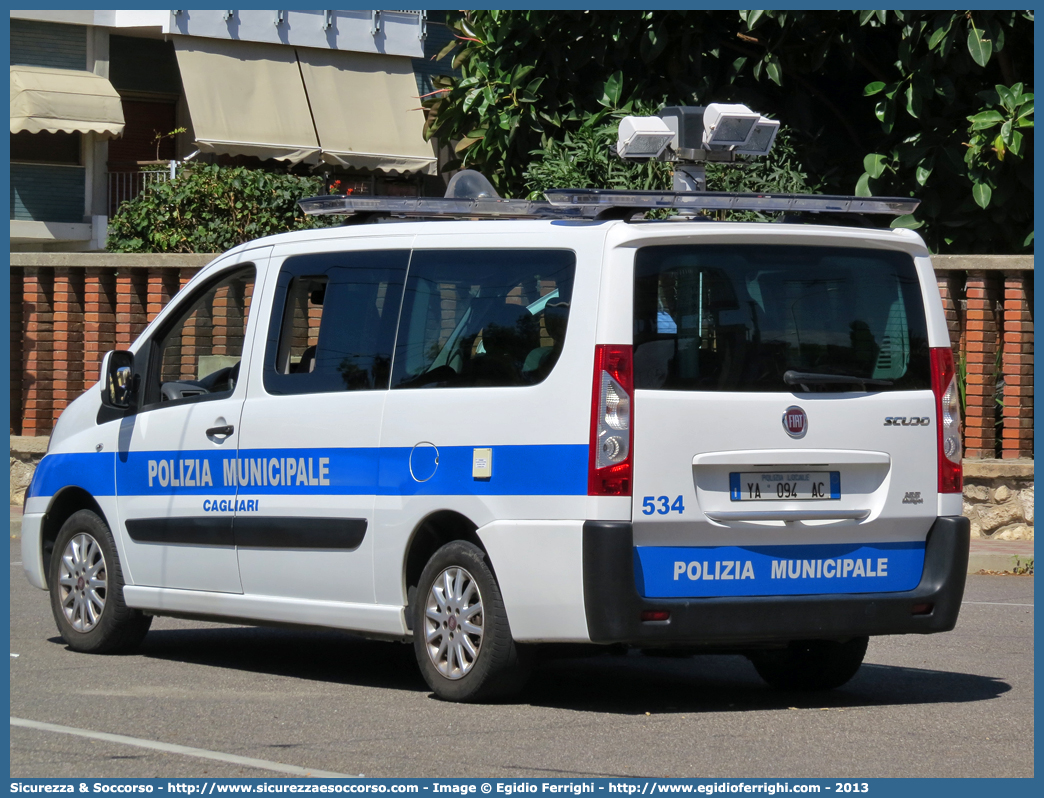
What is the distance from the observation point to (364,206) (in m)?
8.03

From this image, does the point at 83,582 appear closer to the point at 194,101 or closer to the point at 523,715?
the point at 523,715

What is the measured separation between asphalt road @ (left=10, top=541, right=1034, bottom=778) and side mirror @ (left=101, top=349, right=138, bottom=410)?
1.28 m

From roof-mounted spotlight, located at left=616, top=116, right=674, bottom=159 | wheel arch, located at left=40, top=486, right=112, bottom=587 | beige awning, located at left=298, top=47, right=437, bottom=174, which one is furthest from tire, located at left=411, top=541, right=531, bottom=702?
beige awning, located at left=298, top=47, right=437, bottom=174

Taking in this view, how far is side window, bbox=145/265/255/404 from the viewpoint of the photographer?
28.5 feet

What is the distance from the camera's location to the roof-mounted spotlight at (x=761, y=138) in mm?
10711

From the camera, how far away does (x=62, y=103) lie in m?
28.5

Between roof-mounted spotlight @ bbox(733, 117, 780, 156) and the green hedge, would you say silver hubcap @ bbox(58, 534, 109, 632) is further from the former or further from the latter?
Result: the green hedge

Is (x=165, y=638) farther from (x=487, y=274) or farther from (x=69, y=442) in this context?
(x=487, y=274)

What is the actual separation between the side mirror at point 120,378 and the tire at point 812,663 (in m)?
3.32

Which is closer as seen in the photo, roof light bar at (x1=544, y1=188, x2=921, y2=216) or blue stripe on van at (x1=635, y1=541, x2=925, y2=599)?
blue stripe on van at (x1=635, y1=541, x2=925, y2=599)

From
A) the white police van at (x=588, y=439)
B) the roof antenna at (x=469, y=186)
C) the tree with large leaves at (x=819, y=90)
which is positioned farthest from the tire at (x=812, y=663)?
the tree with large leaves at (x=819, y=90)

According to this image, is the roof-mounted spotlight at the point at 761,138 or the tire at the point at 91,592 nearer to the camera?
the tire at the point at 91,592

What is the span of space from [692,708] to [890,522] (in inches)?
43.8

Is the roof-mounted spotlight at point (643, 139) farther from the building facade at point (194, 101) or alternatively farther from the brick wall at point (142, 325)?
the building facade at point (194, 101)
